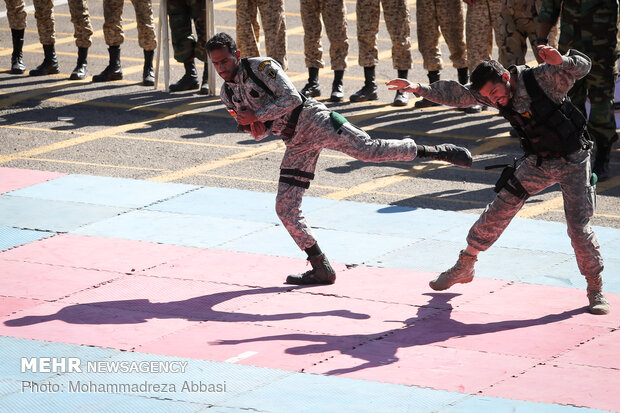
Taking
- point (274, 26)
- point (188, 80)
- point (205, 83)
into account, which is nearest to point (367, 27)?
point (274, 26)

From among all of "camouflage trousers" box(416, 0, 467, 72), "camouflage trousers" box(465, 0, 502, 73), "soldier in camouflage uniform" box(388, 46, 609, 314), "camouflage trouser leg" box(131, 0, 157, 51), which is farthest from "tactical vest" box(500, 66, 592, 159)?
"camouflage trouser leg" box(131, 0, 157, 51)

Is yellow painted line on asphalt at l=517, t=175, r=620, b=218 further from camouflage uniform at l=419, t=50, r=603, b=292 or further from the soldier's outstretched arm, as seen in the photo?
the soldier's outstretched arm

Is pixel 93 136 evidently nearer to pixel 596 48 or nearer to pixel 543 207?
pixel 543 207

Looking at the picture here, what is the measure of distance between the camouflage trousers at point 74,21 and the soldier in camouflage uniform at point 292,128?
8717 millimetres

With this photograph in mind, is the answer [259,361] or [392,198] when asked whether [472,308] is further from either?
[392,198]

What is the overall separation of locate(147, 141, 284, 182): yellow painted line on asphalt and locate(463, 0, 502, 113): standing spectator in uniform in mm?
2919

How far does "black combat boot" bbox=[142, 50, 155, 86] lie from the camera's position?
1639 centimetres

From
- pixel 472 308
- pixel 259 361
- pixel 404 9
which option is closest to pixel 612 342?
pixel 472 308

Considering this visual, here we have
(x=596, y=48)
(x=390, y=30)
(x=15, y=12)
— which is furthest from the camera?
(x=15, y=12)

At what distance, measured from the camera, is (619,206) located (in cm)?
1072

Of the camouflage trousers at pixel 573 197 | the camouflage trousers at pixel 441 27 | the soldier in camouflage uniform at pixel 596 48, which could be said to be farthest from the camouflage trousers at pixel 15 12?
the camouflage trousers at pixel 573 197

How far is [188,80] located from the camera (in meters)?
16.2

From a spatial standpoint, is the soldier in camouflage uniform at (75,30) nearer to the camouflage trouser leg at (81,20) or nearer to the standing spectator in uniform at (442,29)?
the camouflage trouser leg at (81,20)

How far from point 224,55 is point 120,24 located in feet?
28.1
